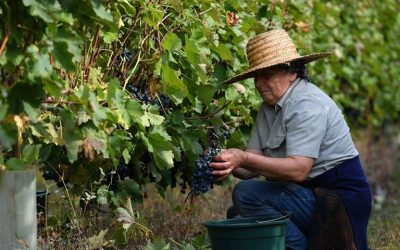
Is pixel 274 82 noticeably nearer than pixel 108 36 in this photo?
No

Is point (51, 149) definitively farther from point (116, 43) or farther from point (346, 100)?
point (346, 100)

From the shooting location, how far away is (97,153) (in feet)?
14.9

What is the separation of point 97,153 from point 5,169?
61 cm

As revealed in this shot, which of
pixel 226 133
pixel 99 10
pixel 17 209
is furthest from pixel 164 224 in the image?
pixel 99 10

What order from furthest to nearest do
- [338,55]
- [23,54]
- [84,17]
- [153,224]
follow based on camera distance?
[338,55]
[153,224]
[84,17]
[23,54]

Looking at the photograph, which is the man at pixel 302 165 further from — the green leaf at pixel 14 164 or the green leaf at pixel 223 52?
the green leaf at pixel 14 164

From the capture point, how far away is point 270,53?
4938 millimetres

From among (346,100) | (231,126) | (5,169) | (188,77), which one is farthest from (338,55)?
(5,169)

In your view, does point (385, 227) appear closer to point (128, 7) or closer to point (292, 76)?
point (292, 76)

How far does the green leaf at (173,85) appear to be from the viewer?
4.71 meters

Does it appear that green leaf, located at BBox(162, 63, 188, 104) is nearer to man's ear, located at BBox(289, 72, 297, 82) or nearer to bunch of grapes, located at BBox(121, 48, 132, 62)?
bunch of grapes, located at BBox(121, 48, 132, 62)

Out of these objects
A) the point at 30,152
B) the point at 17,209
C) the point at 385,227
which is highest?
the point at 30,152

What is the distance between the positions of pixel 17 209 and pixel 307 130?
5.12 ft

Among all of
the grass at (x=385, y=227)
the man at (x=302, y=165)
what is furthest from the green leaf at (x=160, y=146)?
the grass at (x=385, y=227)
